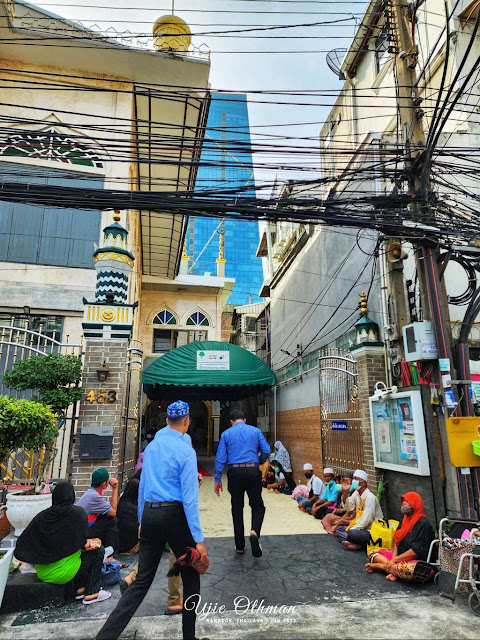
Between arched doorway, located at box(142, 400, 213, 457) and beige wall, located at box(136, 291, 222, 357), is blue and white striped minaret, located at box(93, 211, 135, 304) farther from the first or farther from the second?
arched doorway, located at box(142, 400, 213, 457)

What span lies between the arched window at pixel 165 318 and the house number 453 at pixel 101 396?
39.7 feet

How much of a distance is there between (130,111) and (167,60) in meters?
1.60

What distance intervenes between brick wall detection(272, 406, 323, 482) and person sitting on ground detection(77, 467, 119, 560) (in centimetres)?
552

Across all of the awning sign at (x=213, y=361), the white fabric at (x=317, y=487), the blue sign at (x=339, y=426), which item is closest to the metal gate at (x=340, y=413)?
the blue sign at (x=339, y=426)

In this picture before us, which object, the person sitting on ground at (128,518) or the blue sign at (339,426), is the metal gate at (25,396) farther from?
the blue sign at (339,426)

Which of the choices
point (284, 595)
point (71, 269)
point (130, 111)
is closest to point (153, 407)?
point (71, 269)

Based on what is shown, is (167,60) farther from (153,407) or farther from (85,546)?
(153,407)

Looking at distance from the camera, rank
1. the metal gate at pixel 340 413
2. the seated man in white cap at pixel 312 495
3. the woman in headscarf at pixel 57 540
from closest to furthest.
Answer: the woman in headscarf at pixel 57 540, the metal gate at pixel 340 413, the seated man in white cap at pixel 312 495

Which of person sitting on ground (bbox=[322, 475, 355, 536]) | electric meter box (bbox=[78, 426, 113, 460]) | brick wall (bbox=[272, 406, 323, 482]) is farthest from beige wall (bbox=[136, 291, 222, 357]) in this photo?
electric meter box (bbox=[78, 426, 113, 460])

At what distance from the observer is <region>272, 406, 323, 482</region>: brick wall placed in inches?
382

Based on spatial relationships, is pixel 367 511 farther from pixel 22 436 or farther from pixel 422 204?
pixel 22 436

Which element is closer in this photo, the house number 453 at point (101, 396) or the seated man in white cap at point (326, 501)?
the house number 453 at point (101, 396)

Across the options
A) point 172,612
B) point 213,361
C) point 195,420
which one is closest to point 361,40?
point 213,361

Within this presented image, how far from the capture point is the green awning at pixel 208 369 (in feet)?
38.1
